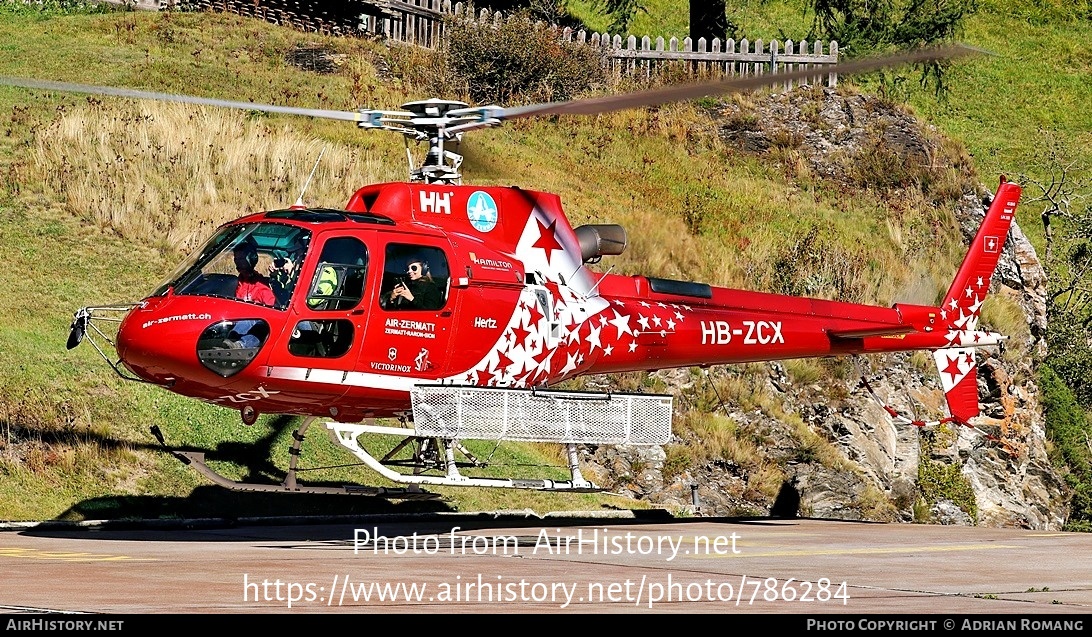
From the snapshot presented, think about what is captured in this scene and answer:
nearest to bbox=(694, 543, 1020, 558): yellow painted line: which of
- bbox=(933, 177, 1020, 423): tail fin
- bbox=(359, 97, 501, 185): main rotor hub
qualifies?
bbox=(359, 97, 501, 185): main rotor hub

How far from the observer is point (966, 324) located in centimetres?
1766

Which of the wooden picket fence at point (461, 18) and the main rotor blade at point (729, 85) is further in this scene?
the wooden picket fence at point (461, 18)

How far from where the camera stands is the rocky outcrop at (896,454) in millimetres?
19719

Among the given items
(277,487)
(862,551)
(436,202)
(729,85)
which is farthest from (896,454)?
(729,85)

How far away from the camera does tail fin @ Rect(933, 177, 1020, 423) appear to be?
1752cm

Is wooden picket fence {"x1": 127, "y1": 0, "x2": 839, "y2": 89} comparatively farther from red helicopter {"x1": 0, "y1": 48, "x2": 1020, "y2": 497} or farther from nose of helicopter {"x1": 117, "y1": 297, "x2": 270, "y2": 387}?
nose of helicopter {"x1": 117, "y1": 297, "x2": 270, "y2": 387}

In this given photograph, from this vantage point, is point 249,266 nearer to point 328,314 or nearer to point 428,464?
point 328,314

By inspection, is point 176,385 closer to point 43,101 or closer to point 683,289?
point 683,289

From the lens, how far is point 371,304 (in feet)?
39.3

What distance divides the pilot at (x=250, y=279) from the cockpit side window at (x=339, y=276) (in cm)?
40

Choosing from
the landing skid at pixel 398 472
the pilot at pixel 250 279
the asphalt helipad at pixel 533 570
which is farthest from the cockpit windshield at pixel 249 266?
the asphalt helipad at pixel 533 570

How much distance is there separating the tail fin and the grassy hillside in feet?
16.9

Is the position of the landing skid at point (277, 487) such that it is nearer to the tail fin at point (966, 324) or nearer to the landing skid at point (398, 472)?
the landing skid at point (398, 472)
